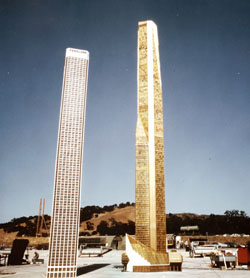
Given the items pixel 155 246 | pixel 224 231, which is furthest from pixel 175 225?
pixel 155 246

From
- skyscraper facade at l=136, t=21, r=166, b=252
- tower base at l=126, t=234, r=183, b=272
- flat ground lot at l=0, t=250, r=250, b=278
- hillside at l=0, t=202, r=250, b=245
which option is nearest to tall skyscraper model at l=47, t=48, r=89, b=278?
flat ground lot at l=0, t=250, r=250, b=278

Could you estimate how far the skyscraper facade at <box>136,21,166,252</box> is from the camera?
14.8 meters

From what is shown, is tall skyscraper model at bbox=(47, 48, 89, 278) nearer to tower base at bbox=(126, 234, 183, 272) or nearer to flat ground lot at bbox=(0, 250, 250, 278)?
flat ground lot at bbox=(0, 250, 250, 278)

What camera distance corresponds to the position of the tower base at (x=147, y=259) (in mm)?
13344

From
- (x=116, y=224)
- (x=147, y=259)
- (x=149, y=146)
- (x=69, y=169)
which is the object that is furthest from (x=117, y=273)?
(x=116, y=224)

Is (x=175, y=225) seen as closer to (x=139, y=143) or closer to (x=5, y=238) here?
(x=5, y=238)

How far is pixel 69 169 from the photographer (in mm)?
12992

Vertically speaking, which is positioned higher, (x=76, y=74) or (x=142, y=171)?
(x=76, y=74)

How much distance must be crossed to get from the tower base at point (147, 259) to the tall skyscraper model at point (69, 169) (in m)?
2.82

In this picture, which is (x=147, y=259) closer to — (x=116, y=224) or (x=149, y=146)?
(x=149, y=146)

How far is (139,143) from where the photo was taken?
52.3ft

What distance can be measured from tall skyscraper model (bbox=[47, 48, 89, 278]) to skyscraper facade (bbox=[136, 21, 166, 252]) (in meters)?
→ 3.67

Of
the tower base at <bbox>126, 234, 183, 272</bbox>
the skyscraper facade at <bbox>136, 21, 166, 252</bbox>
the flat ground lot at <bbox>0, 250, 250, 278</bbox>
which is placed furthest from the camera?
the skyscraper facade at <bbox>136, 21, 166, 252</bbox>

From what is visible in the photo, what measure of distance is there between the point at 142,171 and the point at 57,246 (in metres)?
5.86
